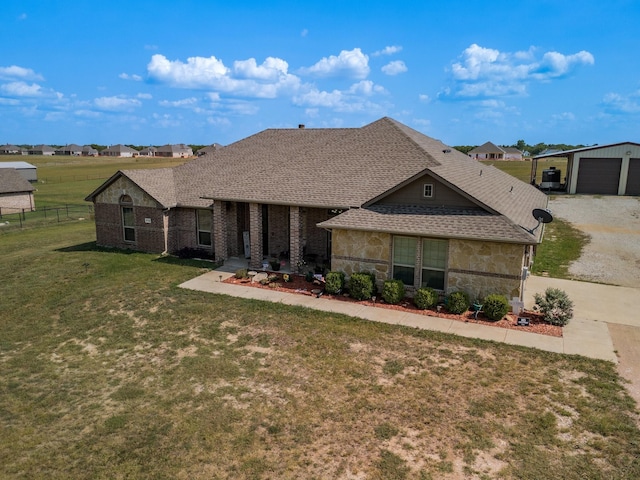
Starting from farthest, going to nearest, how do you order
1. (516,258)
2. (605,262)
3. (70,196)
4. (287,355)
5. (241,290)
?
(70,196), (605,262), (241,290), (516,258), (287,355)

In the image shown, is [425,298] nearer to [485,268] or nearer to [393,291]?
[393,291]

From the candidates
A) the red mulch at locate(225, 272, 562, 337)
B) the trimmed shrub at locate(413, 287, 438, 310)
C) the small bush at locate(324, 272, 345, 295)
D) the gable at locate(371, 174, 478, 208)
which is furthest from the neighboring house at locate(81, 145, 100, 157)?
the trimmed shrub at locate(413, 287, 438, 310)

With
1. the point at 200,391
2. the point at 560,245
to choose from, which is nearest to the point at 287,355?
the point at 200,391

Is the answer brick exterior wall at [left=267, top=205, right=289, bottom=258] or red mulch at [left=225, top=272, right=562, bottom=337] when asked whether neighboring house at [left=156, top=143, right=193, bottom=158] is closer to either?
brick exterior wall at [left=267, top=205, right=289, bottom=258]

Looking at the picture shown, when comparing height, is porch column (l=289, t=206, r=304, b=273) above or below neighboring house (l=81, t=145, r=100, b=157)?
below

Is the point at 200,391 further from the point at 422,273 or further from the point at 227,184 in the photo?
the point at 227,184

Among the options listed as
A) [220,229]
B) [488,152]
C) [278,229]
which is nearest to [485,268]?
[278,229]
